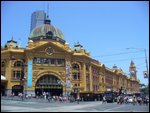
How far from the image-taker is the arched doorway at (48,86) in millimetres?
85438

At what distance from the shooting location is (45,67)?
8650cm

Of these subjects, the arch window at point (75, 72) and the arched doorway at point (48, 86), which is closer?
the arched doorway at point (48, 86)

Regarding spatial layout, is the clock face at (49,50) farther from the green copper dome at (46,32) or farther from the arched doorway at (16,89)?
the arched doorway at (16,89)

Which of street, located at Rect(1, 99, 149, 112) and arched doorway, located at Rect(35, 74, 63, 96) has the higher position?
arched doorway, located at Rect(35, 74, 63, 96)

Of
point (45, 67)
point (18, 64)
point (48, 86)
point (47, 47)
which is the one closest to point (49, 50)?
point (47, 47)

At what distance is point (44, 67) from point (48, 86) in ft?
16.6

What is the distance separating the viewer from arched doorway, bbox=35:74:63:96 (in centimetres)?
8544

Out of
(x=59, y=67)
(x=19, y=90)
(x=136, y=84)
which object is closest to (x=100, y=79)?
(x=59, y=67)

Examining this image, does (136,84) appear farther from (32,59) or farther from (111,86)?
(32,59)

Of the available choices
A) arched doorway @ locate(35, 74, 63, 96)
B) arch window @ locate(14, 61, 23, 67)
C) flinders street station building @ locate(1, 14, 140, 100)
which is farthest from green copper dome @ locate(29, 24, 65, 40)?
arched doorway @ locate(35, 74, 63, 96)

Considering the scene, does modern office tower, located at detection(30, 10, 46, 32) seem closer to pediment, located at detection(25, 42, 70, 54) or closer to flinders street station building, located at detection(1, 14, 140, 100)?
flinders street station building, located at detection(1, 14, 140, 100)

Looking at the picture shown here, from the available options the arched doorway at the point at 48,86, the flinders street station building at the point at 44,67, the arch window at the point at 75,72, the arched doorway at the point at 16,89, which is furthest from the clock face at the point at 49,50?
the arched doorway at the point at 16,89

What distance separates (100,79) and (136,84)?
84.2 m

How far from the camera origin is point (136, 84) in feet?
627
